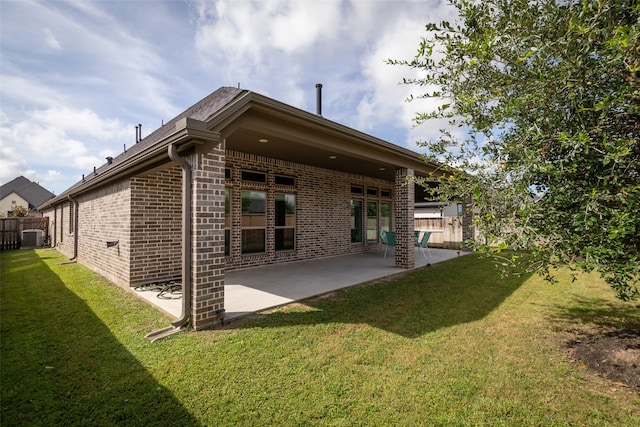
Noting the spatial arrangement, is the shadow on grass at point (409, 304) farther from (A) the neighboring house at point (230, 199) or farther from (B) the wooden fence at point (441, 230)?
(B) the wooden fence at point (441, 230)

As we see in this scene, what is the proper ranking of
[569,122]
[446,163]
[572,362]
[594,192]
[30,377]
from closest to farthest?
1. [594,192]
2. [569,122]
3. [30,377]
4. [572,362]
5. [446,163]

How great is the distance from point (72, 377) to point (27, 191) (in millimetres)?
54961

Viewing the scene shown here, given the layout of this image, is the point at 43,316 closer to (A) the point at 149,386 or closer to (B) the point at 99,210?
(A) the point at 149,386

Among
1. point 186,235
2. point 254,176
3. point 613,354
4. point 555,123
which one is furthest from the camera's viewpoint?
point 254,176

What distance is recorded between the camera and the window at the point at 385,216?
12.5 m

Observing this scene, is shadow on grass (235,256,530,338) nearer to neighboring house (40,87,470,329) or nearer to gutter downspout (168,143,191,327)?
gutter downspout (168,143,191,327)

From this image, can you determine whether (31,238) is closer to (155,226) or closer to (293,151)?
(155,226)

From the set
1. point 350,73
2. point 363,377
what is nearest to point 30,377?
point 363,377

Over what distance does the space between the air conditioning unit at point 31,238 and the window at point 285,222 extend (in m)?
14.4

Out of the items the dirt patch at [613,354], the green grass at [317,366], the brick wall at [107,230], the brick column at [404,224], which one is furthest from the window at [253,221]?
the dirt patch at [613,354]

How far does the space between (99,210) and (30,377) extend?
223 inches

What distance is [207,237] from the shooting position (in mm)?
3830

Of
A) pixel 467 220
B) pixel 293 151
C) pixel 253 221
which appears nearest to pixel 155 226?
pixel 253 221

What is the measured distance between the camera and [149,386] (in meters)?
2.50
